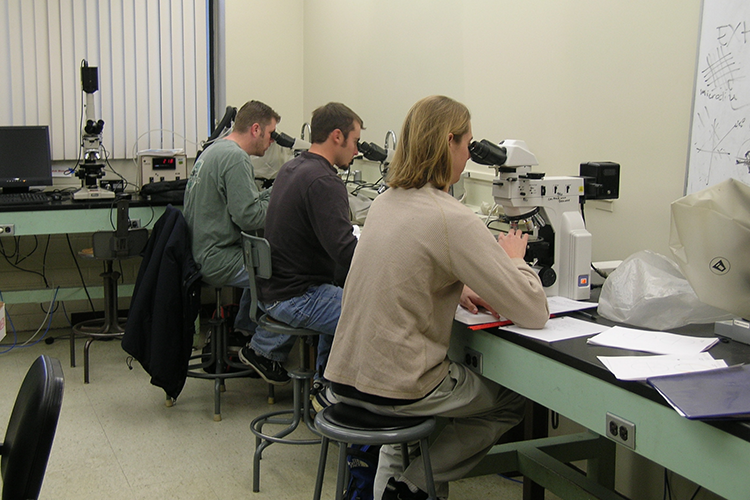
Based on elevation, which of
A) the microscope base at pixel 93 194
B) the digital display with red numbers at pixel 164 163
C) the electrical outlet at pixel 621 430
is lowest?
the electrical outlet at pixel 621 430

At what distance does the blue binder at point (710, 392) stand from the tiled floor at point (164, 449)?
4.33 ft

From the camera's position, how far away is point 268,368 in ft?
9.91

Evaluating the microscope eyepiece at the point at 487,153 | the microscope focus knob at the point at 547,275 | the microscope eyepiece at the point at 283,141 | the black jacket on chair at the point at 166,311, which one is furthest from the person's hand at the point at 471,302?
the microscope eyepiece at the point at 283,141

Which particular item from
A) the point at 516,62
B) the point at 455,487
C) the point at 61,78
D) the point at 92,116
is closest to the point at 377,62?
the point at 516,62

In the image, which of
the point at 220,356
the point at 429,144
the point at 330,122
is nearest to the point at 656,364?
the point at 429,144

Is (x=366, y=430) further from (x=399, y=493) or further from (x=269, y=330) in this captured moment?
(x=269, y=330)

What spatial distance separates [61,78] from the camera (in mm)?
4500

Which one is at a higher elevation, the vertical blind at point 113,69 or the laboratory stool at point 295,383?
the vertical blind at point 113,69

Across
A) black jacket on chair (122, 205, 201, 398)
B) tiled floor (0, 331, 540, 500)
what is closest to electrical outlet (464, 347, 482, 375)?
tiled floor (0, 331, 540, 500)

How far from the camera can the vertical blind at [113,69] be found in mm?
4406

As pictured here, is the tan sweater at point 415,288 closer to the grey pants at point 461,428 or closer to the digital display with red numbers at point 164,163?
the grey pants at point 461,428

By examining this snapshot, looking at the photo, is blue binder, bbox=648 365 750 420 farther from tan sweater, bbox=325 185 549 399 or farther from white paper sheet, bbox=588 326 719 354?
tan sweater, bbox=325 185 549 399

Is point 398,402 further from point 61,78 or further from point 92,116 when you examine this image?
point 61,78

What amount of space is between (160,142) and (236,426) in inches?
95.1
